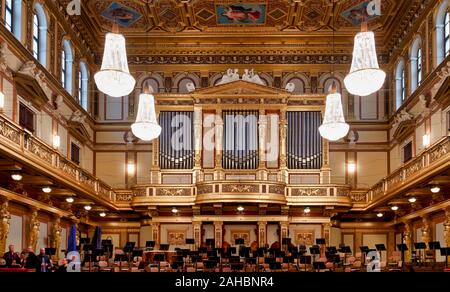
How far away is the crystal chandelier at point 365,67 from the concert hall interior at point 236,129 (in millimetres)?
7860

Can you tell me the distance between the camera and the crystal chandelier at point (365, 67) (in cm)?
1311

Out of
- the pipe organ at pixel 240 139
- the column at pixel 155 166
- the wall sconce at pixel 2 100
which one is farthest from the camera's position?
the column at pixel 155 166

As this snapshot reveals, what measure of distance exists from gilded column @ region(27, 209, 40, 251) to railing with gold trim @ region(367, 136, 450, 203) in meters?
12.1

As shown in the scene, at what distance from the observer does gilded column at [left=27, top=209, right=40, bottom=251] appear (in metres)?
20.7

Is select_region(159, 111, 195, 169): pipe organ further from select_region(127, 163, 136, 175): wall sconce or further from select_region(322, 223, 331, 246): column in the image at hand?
select_region(322, 223, 331, 246): column

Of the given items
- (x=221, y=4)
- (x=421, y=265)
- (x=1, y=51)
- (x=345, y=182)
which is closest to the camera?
(x=1, y=51)

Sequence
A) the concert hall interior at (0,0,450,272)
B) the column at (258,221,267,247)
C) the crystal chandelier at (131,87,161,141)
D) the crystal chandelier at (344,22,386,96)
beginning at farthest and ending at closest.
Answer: the column at (258,221,267,247)
the concert hall interior at (0,0,450,272)
the crystal chandelier at (131,87,161,141)
the crystal chandelier at (344,22,386,96)

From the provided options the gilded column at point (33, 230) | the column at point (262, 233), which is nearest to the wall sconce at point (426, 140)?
the column at point (262, 233)

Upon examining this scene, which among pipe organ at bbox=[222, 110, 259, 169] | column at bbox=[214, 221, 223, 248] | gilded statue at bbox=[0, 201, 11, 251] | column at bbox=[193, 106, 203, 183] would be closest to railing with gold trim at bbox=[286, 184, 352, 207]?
pipe organ at bbox=[222, 110, 259, 169]

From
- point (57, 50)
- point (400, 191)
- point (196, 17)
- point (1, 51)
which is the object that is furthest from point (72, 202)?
point (400, 191)

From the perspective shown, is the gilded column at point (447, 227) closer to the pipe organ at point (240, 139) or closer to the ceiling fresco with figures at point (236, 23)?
the ceiling fresco with figures at point (236, 23)

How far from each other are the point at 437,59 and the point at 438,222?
5635 millimetres

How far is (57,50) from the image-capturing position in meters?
24.5

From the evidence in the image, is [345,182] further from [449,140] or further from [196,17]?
[449,140]
